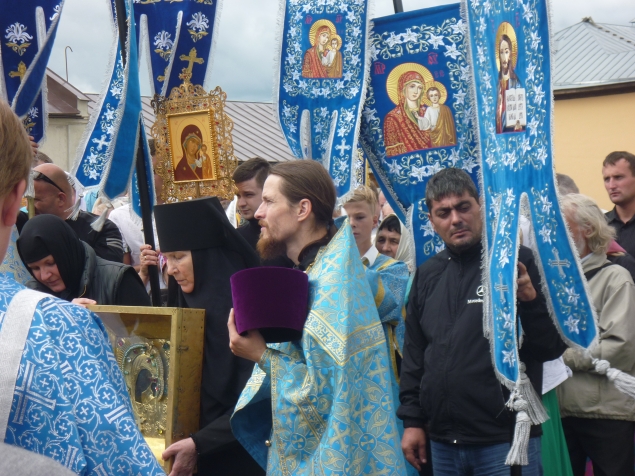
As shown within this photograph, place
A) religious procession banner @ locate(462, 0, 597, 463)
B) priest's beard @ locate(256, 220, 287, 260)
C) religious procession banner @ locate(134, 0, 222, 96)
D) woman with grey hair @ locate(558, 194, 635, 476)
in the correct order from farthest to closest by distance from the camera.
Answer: religious procession banner @ locate(134, 0, 222, 96) → woman with grey hair @ locate(558, 194, 635, 476) → priest's beard @ locate(256, 220, 287, 260) → religious procession banner @ locate(462, 0, 597, 463)

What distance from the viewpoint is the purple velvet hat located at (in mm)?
2504

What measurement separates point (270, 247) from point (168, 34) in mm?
1907

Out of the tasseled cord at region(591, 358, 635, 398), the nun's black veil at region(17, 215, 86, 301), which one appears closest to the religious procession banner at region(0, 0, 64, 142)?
the nun's black veil at region(17, 215, 86, 301)

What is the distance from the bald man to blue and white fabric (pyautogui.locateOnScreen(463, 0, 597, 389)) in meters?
2.50

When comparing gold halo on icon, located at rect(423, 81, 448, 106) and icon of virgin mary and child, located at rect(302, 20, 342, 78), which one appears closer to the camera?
gold halo on icon, located at rect(423, 81, 448, 106)

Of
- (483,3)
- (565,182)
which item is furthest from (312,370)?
(565,182)

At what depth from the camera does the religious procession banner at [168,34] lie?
439 centimetres

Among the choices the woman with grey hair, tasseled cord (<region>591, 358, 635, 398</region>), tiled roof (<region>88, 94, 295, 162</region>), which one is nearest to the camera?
tasseled cord (<region>591, 358, 635, 398</region>)

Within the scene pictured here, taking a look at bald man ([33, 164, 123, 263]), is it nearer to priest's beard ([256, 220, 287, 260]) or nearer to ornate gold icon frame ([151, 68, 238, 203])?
ornate gold icon frame ([151, 68, 238, 203])

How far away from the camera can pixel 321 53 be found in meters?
4.27

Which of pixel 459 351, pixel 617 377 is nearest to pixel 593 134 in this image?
pixel 617 377

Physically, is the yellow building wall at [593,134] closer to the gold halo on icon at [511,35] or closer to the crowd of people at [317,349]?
the crowd of people at [317,349]

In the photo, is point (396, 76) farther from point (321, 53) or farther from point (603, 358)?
point (603, 358)

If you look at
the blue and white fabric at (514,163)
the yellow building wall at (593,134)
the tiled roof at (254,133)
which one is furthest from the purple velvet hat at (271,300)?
the yellow building wall at (593,134)
